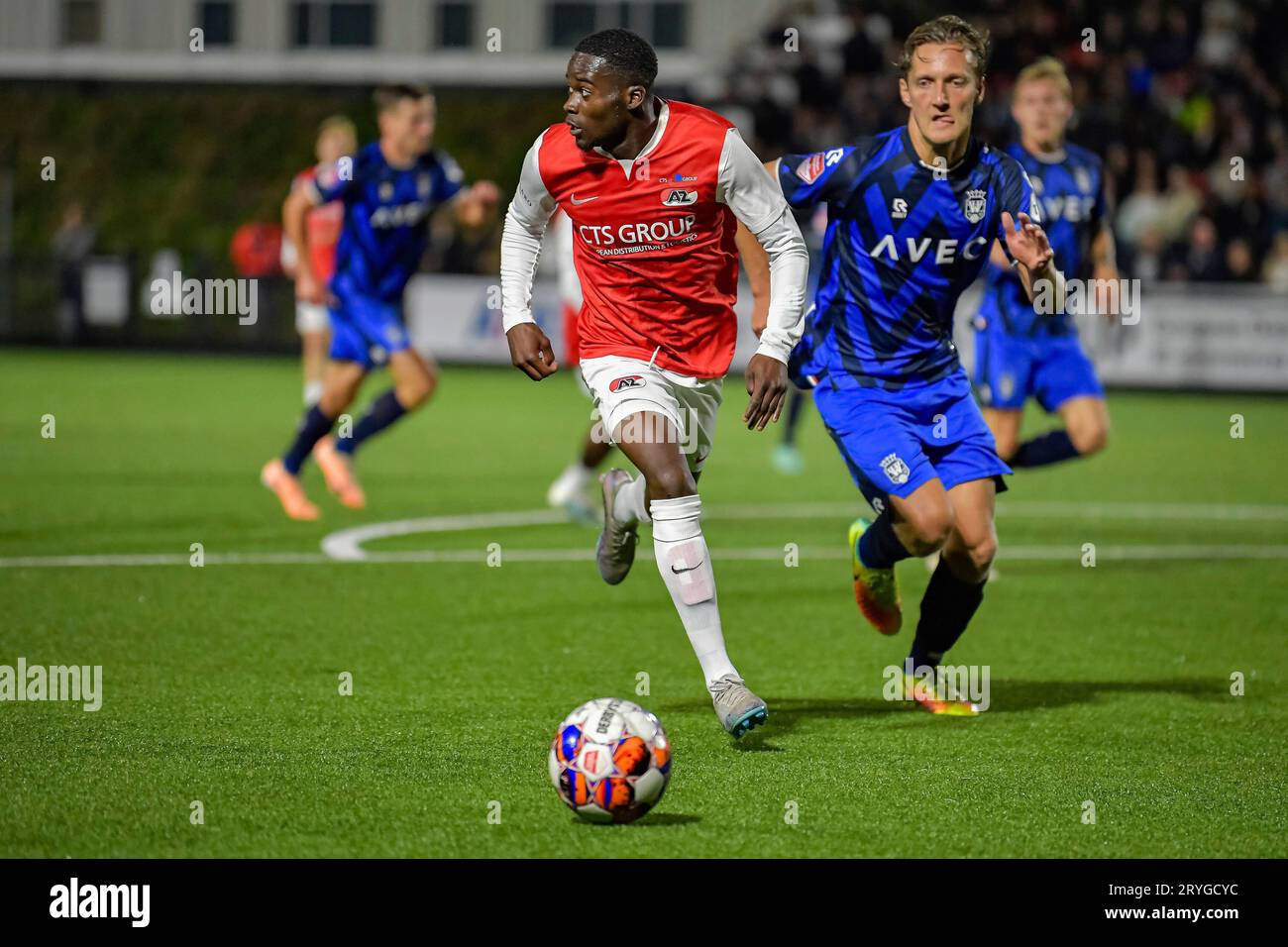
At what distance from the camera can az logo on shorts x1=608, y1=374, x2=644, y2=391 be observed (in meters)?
6.27

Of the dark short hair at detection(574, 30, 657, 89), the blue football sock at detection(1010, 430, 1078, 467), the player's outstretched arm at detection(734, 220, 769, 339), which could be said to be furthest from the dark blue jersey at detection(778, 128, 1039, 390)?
the blue football sock at detection(1010, 430, 1078, 467)

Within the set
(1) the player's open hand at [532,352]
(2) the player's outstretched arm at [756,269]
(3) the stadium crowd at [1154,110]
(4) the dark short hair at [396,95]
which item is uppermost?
(3) the stadium crowd at [1154,110]

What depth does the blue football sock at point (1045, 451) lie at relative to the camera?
10.1 metres

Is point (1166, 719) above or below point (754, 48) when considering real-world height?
below

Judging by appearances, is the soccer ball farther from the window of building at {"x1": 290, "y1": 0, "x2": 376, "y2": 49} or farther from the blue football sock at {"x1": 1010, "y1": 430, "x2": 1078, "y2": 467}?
the window of building at {"x1": 290, "y1": 0, "x2": 376, "y2": 49}

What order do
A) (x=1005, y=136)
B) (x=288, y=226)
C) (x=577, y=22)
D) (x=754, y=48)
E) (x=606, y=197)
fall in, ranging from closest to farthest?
(x=606, y=197)
(x=288, y=226)
(x=1005, y=136)
(x=754, y=48)
(x=577, y=22)

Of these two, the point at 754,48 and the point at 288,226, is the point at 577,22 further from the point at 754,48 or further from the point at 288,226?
the point at 288,226

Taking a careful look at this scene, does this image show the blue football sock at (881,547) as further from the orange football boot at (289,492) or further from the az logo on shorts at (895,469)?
the orange football boot at (289,492)

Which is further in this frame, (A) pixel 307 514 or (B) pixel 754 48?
(B) pixel 754 48

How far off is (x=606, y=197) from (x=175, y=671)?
2.43 meters

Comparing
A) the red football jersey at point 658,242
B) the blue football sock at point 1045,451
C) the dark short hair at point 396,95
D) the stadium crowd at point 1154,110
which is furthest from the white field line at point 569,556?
the stadium crowd at point 1154,110
